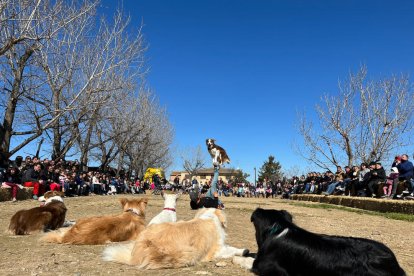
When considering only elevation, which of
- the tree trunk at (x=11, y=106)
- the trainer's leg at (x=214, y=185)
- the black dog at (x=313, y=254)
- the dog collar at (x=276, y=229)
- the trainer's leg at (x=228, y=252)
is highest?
the tree trunk at (x=11, y=106)

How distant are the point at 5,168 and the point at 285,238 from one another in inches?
695

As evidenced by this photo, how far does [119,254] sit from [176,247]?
0.79 meters

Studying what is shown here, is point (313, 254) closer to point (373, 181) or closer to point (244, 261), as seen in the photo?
point (244, 261)

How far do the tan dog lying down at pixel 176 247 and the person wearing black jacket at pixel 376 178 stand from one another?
49.3ft

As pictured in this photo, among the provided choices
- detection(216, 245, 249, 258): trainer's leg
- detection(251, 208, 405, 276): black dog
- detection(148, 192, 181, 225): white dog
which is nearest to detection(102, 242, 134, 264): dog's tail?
detection(216, 245, 249, 258): trainer's leg

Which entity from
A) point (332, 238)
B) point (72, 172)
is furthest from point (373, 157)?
point (332, 238)

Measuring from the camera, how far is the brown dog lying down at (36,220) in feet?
23.5

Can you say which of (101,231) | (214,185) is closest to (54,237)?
(101,231)

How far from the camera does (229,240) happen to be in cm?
648

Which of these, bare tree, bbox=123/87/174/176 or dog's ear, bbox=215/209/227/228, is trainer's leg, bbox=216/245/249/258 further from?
bare tree, bbox=123/87/174/176

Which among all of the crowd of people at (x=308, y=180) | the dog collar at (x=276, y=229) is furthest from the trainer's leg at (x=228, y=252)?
the crowd of people at (x=308, y=180)

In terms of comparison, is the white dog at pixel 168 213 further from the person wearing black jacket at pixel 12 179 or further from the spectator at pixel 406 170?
the spectator at pixel 406 170

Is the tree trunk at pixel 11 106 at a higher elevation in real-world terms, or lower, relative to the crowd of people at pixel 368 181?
higher

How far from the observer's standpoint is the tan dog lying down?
14.8ft
